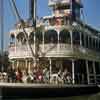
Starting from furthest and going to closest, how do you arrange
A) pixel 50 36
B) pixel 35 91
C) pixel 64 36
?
pixel 50 36, pixel 64 36, pixel 35 91

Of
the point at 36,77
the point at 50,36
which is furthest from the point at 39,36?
the point at 36,77

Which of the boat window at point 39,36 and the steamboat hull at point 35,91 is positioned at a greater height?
the boat window at point 39,36

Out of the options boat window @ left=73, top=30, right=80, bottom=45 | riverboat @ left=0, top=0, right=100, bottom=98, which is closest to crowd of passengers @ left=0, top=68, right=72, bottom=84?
riverboat @ left=0, top=0, right=100, bottom=98

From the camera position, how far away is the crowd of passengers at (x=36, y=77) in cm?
3606

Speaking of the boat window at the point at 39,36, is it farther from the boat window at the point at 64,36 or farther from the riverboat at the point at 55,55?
the boat window at the point at 64,36

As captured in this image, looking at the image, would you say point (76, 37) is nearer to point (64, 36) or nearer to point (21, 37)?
point (64, 36)

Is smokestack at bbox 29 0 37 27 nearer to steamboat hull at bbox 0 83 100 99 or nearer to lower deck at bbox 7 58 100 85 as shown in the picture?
lower deck at bbox 7 58 100 85

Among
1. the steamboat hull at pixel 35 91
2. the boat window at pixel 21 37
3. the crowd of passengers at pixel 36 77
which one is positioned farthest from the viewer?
the boat window at pixel 21 37

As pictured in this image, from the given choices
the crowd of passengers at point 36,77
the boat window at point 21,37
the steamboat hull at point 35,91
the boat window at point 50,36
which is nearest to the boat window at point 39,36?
the boat window at point 50,36

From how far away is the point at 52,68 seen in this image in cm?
3956

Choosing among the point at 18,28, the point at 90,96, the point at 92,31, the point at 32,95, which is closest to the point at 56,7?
the point at 92,31

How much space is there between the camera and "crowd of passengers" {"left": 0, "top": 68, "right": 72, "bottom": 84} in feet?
118

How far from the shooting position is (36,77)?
36.5m

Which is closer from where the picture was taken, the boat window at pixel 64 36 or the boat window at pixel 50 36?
the boat window at pixel 64 36
